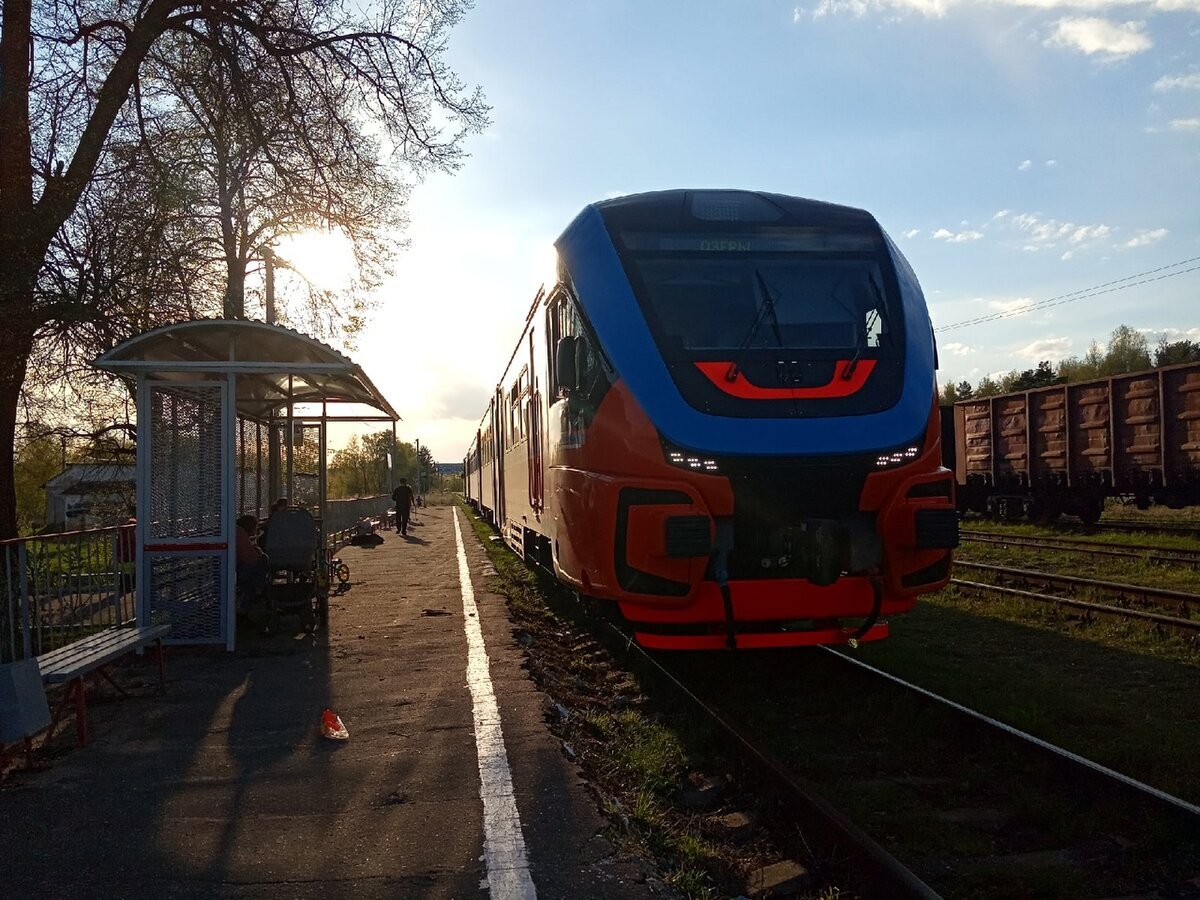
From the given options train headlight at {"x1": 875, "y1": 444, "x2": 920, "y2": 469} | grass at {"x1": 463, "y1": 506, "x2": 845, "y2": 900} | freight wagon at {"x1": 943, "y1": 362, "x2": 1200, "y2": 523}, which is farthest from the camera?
freight wagon at {"x1": 943, "y1": 362, "x2": 1200, "y2": 523}

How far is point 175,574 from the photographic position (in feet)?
30.3

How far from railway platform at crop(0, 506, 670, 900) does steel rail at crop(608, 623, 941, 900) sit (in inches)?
32.1

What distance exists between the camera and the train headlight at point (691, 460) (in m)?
6.36

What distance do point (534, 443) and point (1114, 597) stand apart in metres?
6.70

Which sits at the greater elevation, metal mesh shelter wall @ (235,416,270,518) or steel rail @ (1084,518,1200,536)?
metal mesh shelter wall @ (235,416,270,518)

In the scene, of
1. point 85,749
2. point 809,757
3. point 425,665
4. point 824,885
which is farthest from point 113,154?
point 824,885

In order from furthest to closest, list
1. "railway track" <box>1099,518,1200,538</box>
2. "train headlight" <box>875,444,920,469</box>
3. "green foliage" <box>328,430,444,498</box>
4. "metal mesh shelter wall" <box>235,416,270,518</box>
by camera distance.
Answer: "green foliage" <box>328,430,444,498</box> → "railway track" <box>1099,518,1200,538</box> → "metal mesh shelter wall" <box>235,416,270,518</box> → "train headlight" <box>875,444,920,469</box>

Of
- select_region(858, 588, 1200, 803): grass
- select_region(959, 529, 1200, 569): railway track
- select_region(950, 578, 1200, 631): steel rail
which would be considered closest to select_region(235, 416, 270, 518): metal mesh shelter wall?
select_region(858, 588, 1200, 803): grass

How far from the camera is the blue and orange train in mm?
6418

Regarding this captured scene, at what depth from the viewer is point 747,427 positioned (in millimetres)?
6457

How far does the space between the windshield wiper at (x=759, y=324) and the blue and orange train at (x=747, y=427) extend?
0.04ft

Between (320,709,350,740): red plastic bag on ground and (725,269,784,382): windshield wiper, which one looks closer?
(320,709,350,740): red plastic bag on ground

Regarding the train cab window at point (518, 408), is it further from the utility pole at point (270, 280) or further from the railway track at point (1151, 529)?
the railway track at point (1151, 529)

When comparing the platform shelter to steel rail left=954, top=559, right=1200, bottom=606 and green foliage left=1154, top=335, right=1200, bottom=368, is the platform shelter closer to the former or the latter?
steel rail left=954, top=559, right=1200, bottom=606
